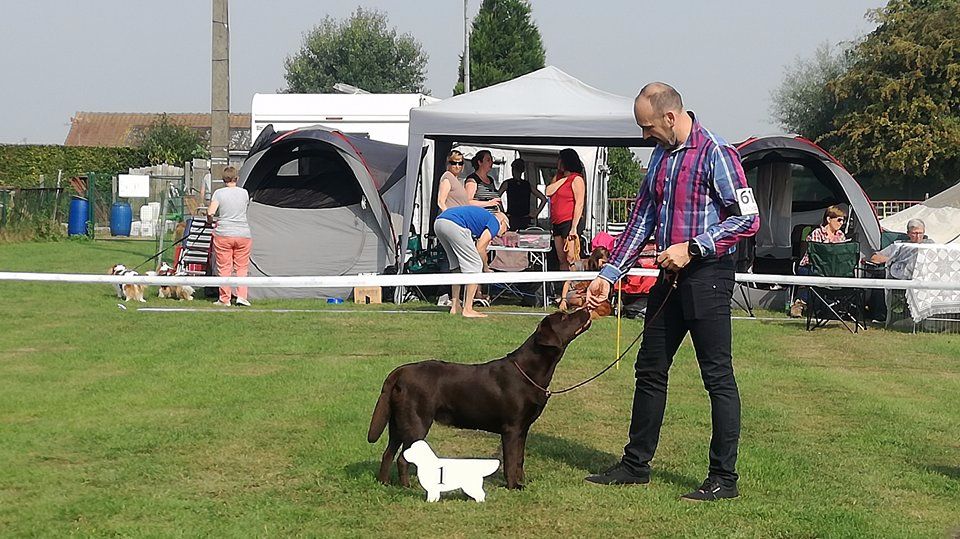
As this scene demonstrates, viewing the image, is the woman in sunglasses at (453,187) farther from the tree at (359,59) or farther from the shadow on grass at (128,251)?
the tree at (359,59)

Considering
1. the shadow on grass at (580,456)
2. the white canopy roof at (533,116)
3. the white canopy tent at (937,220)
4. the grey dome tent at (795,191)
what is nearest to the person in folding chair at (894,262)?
the grey dome tent at (795,191)

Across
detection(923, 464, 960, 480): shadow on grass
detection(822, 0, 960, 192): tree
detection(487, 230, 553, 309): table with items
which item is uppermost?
detection(822, 0, 960, 192): tree

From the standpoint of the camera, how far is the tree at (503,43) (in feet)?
169

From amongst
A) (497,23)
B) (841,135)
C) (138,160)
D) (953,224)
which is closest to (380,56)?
(497,23)

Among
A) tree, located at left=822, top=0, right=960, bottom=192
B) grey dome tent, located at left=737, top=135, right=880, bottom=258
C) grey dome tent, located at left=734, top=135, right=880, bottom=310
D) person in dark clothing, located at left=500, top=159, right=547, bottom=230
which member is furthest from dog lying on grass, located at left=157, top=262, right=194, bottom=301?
tree, located at left=822, top=0, right=960, bottom=192

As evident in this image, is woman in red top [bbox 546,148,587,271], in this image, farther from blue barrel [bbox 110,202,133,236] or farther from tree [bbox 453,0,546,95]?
tree [bbox 453,0,546,95]

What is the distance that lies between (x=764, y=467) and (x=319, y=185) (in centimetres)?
1002

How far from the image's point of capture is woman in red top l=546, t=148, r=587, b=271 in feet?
40.5

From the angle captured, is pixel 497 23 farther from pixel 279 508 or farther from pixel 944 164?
pixel 279 508

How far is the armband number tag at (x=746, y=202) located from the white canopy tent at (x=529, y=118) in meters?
8.11

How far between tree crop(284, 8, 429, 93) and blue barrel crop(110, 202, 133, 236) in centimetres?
4698

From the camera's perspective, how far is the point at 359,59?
76062 millimetres

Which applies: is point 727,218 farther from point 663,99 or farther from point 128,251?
point 128,251

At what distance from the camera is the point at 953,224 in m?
19.4
